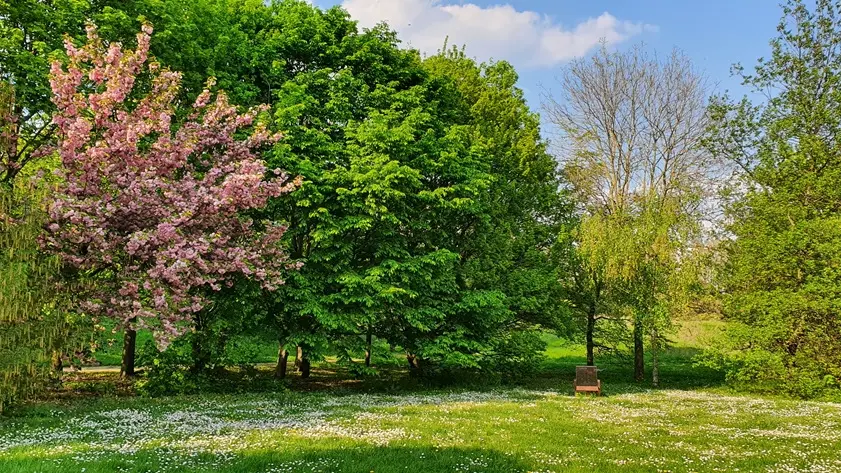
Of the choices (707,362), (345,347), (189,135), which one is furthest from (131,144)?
(707,362)

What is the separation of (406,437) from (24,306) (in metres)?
8.66

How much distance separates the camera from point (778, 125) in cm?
2256

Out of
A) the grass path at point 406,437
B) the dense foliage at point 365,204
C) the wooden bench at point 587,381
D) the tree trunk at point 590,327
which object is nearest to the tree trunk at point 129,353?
the dense foliage at point 365,204

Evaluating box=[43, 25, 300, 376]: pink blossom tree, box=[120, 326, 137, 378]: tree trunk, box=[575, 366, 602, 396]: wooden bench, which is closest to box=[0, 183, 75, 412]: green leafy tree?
box=[43, 25, 300, 376]: pink blossom tree

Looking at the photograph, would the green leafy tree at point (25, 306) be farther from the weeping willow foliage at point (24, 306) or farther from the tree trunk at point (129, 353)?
the tree trunk at point (129, 353)

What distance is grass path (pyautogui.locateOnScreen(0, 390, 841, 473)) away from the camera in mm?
7746

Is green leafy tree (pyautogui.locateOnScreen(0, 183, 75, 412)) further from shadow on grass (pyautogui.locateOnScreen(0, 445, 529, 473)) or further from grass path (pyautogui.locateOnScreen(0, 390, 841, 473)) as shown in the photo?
shadow on grass (pyautogui.locateOnScreen(0, 445, 529, 473))

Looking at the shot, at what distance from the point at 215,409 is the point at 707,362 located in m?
20.1

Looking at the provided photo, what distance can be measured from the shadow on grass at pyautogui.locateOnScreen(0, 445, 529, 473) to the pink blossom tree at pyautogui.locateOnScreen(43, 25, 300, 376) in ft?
21.2

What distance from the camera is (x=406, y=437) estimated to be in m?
9.80

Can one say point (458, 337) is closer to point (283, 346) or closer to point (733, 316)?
point (283, 346)

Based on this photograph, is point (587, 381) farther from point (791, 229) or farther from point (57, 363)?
point (57, 363)

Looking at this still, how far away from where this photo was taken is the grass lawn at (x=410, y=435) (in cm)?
777

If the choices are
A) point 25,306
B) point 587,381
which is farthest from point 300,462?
point 587,381
